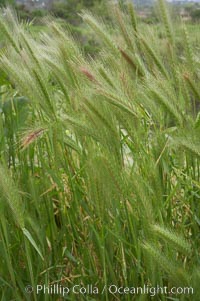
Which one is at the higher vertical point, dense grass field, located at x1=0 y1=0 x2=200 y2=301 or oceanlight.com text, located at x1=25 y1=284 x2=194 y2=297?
dense grass field, located at x1=0 y1=0 x2=200 y2=301

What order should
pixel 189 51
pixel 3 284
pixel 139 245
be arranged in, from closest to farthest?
1. pixel 139 245
2. pixel 3 284
3. pixel 189 51

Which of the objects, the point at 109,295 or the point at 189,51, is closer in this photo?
the point at 109,295

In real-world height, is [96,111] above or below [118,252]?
above

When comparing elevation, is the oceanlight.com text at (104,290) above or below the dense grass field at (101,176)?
below

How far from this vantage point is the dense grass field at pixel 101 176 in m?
1.01

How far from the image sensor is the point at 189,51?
1.25 meters

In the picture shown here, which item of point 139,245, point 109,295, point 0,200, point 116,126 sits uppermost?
point 116,126

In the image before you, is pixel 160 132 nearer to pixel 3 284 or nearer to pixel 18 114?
pixel 18 114

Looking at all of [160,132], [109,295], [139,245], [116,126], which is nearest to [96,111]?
[116,126]

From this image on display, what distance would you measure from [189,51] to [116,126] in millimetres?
329

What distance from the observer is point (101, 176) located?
0.97 metres

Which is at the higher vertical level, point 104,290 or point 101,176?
point 101,176

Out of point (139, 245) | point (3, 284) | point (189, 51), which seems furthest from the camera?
point (189, 51)

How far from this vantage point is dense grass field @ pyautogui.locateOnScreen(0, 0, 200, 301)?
1007 millimetres
